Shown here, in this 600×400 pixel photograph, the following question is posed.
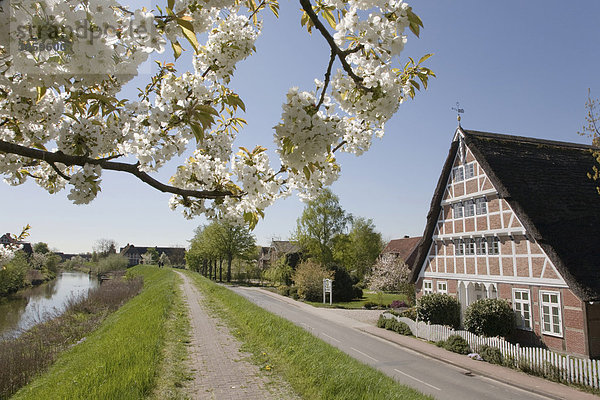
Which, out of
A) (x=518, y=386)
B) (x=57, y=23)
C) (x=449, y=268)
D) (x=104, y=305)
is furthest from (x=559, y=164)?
(x=104, y=305)

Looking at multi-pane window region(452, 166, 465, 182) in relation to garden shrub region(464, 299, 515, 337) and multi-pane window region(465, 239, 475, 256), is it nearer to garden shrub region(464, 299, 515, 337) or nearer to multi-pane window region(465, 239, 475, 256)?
multi-pane window region(465, 239, 475, 256)

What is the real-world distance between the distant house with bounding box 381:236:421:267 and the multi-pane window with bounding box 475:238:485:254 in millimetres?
20545

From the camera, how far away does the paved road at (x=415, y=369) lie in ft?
34.0

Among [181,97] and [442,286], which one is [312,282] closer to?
[442,286]

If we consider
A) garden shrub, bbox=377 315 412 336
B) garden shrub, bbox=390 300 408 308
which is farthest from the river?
garden shrub, bbox=390 300 408 308

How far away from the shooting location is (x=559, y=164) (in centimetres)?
1727

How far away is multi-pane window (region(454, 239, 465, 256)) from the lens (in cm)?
1786

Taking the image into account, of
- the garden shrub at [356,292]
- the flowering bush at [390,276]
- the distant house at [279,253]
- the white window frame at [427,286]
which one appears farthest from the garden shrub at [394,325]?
the distant house at [279,253]

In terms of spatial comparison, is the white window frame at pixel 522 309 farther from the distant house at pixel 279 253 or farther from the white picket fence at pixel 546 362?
the distant house at pixel 279 253

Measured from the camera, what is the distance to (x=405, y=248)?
41406 millimetres

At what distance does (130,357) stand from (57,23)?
26.2 ft

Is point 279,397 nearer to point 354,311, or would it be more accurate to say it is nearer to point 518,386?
point 518,386

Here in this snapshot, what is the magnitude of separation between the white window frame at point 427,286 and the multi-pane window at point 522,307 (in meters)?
5.18

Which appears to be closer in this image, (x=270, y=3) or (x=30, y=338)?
(x=270, y=3)
